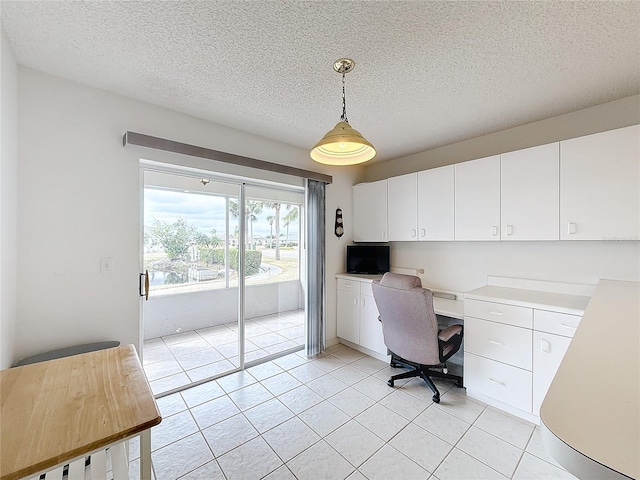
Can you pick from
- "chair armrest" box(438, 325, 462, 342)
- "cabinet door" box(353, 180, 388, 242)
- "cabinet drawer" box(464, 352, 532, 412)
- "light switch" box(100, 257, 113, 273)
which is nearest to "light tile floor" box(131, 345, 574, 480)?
"cabinet drawer" box(464, 352, 532, 412)

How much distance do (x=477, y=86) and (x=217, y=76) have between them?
1.89 metres

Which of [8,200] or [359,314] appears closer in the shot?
[8,200]

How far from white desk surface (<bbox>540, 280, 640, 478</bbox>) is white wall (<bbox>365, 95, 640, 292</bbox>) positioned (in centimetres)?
171

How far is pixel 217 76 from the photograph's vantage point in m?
1.83

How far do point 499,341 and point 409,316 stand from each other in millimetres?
744

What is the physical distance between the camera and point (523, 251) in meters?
2.55

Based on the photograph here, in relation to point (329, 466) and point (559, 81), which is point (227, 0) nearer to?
point (559, 81)

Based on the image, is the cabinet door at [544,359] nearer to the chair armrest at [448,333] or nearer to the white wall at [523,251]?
the chair armrest at [448,333]

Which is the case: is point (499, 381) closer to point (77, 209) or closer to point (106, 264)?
point (106, 264)

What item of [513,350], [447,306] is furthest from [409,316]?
[513,350]

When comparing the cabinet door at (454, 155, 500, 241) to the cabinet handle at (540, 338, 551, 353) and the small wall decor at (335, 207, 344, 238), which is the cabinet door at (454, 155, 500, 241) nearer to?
the cabinet handle at (540, 338, 551, 353)

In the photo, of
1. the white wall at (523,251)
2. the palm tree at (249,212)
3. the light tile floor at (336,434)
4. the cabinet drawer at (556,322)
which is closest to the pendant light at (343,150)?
the palm tree at (249,212)

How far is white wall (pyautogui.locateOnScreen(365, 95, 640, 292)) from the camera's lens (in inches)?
82.4

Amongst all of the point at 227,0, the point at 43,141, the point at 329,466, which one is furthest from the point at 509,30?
the point at 43,141
